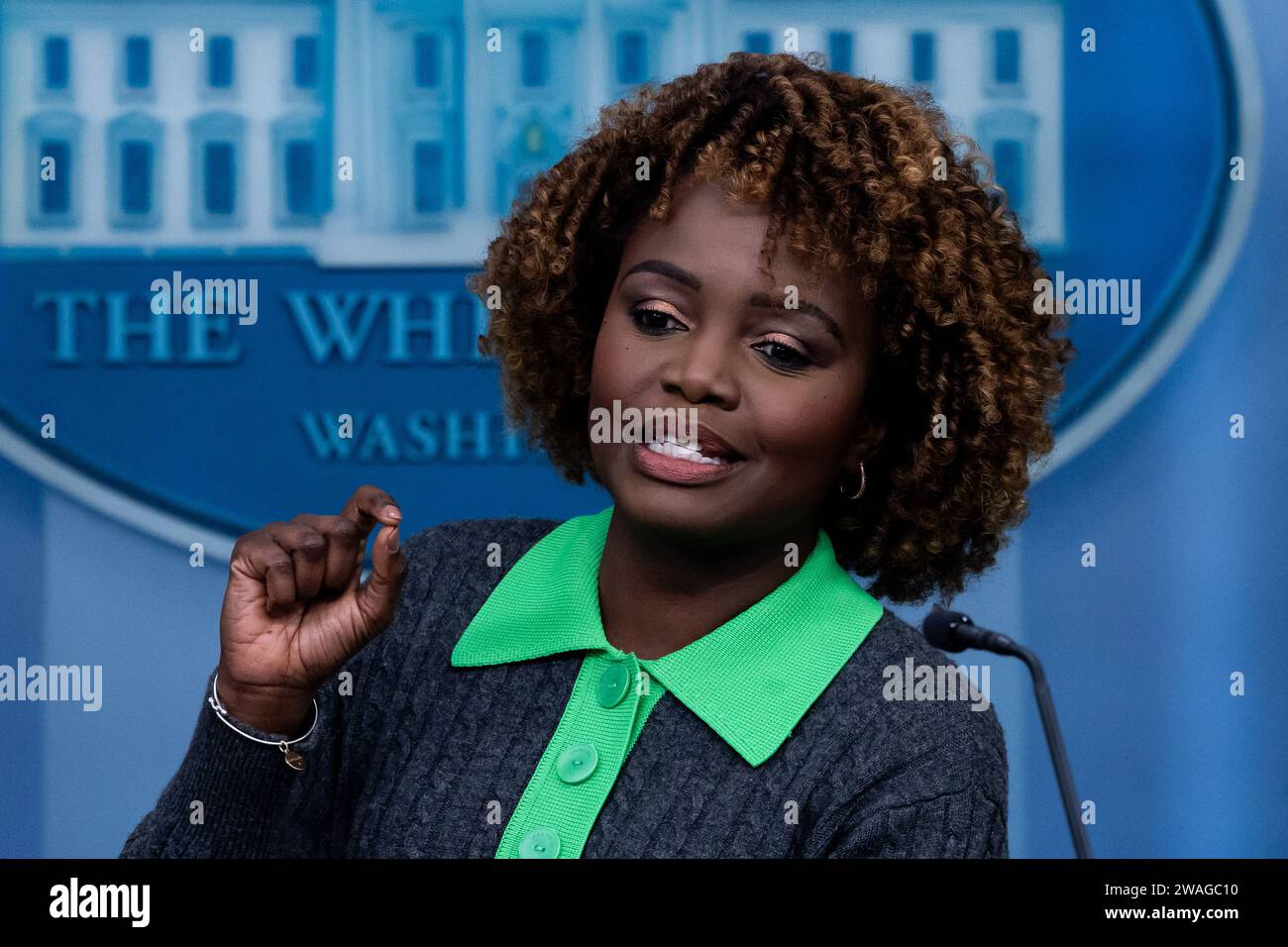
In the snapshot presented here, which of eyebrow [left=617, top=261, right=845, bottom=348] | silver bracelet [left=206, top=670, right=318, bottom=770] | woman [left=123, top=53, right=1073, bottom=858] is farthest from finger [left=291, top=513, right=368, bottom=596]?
eyebrow [left=617, top=261, right=845, bottom=348]

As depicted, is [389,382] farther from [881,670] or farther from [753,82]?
[881,670]

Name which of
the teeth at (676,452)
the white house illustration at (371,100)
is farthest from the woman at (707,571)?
the white house illustration at (371,100)

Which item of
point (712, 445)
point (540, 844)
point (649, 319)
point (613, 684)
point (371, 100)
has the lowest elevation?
point (540, 844)

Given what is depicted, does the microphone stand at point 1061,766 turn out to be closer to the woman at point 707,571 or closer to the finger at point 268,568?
the woman at point 707,571

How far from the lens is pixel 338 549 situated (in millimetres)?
1337

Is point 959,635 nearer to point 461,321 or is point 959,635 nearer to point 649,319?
point 649,319

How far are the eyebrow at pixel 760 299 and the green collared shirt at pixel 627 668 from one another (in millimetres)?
235

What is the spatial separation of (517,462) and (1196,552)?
3.51 ft

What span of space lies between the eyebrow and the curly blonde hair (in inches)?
1.4

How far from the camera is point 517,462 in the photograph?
244 centimetres

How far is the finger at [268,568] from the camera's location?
52.1 inches

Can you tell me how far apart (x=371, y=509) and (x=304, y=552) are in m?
0.07

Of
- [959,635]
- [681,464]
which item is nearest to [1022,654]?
[959,635]
